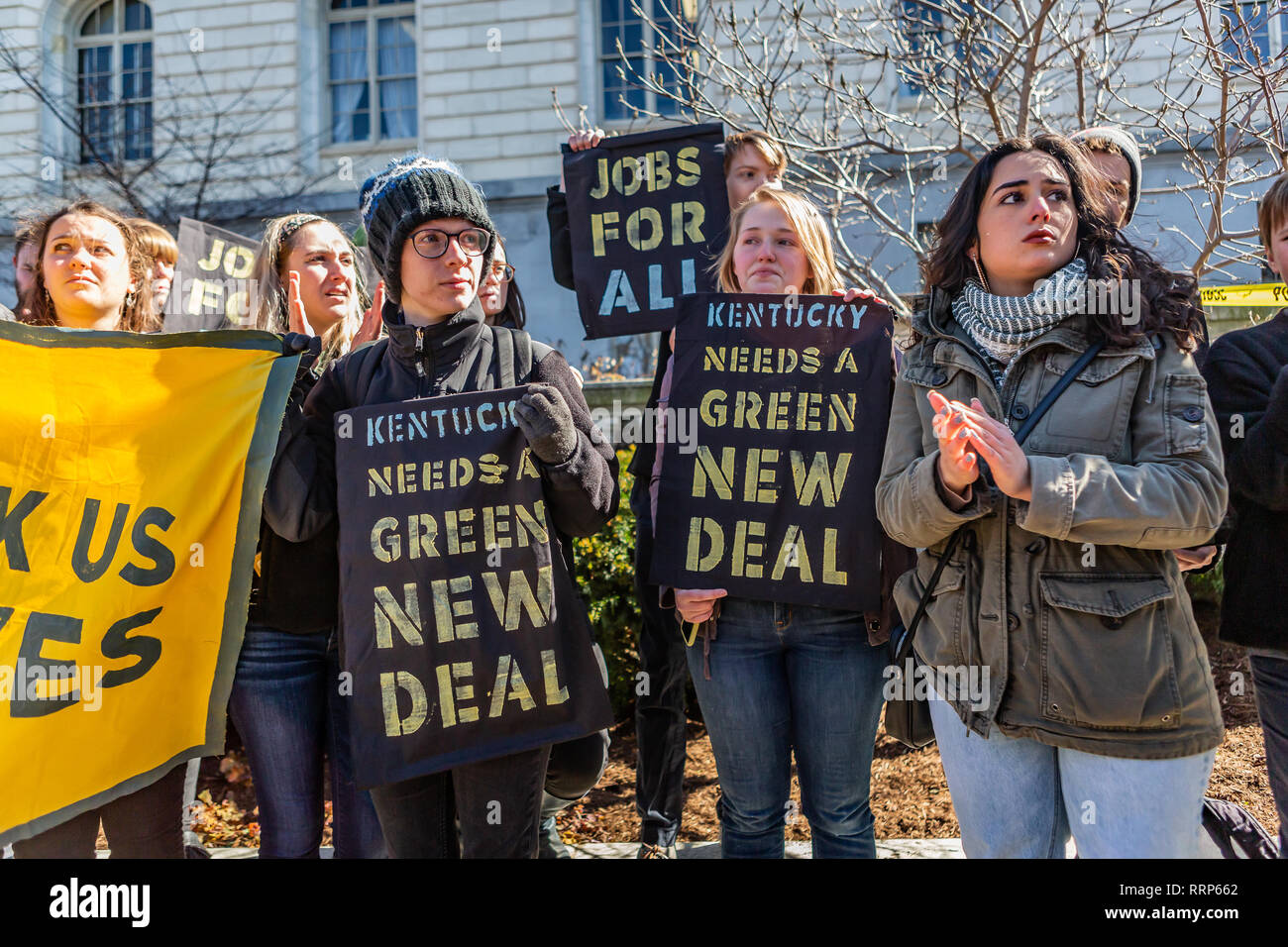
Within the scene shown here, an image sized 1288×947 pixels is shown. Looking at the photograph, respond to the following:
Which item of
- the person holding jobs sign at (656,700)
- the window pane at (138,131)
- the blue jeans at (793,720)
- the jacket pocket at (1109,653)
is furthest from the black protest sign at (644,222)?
the window pane at (138,131)

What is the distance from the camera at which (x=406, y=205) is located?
304 cm

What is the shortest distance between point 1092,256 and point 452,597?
72.4 inches

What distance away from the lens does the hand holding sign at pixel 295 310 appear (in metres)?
3.56

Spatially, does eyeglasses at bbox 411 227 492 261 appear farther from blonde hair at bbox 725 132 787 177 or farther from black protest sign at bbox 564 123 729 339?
blonde hair at bbox 725 132 787 177

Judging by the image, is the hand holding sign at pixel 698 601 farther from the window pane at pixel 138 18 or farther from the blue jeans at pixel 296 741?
the window pane at pixel 138 18

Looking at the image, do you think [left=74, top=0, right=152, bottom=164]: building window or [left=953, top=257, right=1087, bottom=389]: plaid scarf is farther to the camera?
[left=74, top=0, right=152, bottom=164]: building window

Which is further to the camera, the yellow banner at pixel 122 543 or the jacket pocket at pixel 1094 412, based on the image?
the yellow banner at pixel 122 543

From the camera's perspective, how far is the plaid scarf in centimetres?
245

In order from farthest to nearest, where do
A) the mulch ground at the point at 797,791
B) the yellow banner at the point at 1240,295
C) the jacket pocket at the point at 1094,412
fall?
the yellow banner at the point at 1240,295 → the mulch ground at the point at 797,791 → the jacket pocket at the point at 1094,412

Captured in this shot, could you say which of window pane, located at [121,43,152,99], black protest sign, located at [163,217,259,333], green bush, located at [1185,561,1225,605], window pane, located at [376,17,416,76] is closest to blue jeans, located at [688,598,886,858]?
black protest sign, located at [163,217,259,333]

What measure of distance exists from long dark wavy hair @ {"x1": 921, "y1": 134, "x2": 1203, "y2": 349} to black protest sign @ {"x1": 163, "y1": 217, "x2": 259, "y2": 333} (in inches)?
113

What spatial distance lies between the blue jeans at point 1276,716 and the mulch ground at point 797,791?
1.23 meters

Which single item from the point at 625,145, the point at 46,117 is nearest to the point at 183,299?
the point at 625,145
